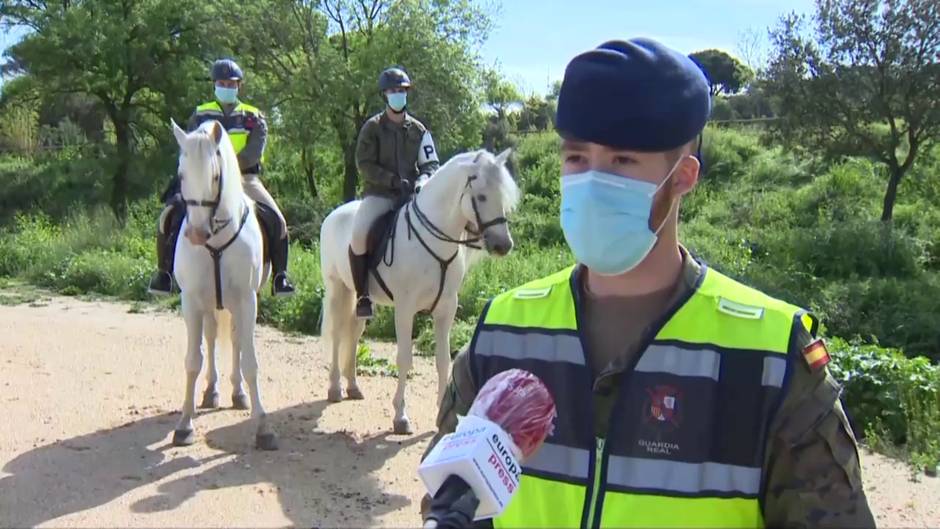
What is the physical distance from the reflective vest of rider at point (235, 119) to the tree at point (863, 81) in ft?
37.7

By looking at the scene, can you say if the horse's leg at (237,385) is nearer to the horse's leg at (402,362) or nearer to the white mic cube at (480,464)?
the horse's leg at (402,362)

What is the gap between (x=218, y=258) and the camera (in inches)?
251

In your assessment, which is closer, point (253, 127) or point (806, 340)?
point (806, 340)

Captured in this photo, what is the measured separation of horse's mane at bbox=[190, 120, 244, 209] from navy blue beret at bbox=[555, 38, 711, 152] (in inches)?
→ 187

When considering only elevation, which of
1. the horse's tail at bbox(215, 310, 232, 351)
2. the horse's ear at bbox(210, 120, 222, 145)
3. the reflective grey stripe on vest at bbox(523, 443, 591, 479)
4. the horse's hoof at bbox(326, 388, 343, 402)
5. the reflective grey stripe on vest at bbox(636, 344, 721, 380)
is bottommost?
the horse's hoof at bbox(326, 388, 343, 402)

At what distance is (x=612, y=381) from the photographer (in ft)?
4.99

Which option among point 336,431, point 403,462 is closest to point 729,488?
point 403,462

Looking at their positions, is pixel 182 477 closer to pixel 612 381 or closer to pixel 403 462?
pixel 403 462

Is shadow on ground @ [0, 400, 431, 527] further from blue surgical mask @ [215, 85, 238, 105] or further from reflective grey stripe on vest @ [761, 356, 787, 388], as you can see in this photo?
reflective grey stripe on vest @ [761, 356, 787, 388]

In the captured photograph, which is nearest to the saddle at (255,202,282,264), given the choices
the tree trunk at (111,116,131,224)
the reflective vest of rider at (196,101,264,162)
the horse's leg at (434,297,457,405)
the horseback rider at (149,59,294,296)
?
the horseback rider at (149,59,294,296)

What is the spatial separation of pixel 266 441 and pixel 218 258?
1397mm

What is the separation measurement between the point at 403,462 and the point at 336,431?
0.93 metres

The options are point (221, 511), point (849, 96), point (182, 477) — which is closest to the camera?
point (221, 511)

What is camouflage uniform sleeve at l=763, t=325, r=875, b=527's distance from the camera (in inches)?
53.8
